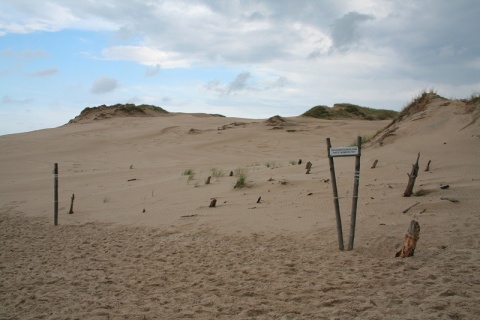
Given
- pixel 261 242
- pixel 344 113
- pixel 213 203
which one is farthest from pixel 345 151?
pixel 344 113

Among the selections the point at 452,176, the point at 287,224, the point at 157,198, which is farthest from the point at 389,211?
the point at 157,198

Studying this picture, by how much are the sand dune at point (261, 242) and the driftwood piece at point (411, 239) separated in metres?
0.10

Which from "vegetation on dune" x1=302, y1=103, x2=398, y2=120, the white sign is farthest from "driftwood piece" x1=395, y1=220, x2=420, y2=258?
"vegetation on dune" x1=302, y1=103, x2=398, y2=120

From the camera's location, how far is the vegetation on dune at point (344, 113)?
28.1 m

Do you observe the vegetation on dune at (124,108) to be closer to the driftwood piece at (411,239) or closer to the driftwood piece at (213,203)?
the driftwood piece at (213,203)

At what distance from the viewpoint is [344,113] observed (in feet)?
93.2

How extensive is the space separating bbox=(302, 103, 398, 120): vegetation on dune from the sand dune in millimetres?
14854

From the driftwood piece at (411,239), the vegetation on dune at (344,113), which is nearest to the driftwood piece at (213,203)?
the driftwood piece at (411,239)

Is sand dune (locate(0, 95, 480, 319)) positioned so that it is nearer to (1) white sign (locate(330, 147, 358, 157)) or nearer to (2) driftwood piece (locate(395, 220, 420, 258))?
(2) driftwood piece (locate(395, 220, 420, 258))

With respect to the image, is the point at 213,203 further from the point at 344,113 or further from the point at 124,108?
the point at 124,108

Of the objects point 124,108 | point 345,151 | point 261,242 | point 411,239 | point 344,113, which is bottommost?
point 261,242

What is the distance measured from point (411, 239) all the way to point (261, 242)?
2.07 m

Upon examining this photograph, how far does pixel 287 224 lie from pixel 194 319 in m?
3.30

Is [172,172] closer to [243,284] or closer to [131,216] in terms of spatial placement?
[131,216]
